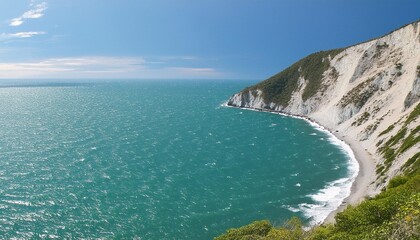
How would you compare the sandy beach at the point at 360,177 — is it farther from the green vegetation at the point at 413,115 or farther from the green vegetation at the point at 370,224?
the green vegetation at the point at 413,115

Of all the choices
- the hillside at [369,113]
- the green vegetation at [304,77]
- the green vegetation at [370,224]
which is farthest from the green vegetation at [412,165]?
the green vegetation at [304,77]

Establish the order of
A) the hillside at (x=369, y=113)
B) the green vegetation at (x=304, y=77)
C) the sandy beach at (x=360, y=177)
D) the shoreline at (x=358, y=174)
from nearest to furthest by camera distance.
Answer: the hillside at (x=369, y=113) → the shoreline at (x=358, y=174) → the sandy beach at (x=360, y=177) → the green vegetation at (x=304, y=77)

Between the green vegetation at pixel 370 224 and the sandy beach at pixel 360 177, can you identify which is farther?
the sandy beach at pixel 360 177

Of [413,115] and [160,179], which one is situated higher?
[413,115]

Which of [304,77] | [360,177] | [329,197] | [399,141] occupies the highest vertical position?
[304,77]

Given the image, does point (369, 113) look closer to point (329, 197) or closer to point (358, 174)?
point (358, 174)

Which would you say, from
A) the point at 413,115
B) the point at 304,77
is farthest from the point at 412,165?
the point at 304,77

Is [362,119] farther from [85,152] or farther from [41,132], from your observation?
[41,132]
